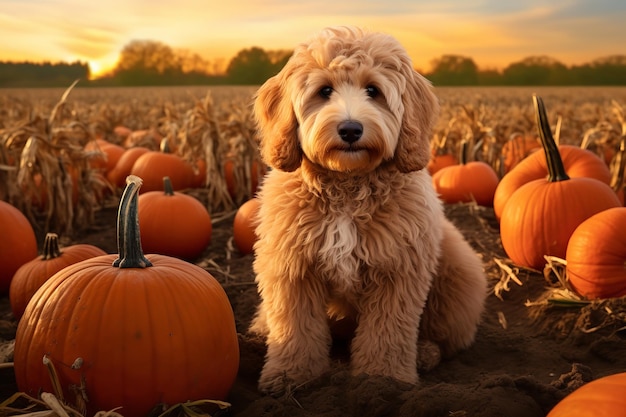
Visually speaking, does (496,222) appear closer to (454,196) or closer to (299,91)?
(454,196)

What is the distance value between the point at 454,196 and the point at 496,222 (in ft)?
2.54

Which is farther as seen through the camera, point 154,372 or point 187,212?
point 187,212

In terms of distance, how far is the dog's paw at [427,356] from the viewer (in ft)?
12.2

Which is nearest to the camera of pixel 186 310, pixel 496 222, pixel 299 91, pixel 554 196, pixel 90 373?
pixel 90 373

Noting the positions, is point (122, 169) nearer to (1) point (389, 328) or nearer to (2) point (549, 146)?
(2) point (549, 146)

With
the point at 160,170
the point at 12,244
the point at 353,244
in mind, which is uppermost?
the point at 353,244

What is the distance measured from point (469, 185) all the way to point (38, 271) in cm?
532

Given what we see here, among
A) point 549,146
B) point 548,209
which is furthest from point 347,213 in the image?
point 549,146

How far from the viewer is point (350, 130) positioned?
2963 mm

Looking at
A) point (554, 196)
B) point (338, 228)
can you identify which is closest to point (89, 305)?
point (338, 228)

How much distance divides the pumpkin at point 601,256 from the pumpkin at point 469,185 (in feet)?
10.4

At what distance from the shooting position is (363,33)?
333 cm

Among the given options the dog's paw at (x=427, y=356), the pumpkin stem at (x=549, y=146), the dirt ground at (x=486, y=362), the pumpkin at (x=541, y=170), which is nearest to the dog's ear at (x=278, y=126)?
the dirt ground at (x=486, y=362)

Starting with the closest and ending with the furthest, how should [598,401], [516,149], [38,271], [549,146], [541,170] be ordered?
[598,401] → [38,271] → [549,146] → [541,170] → [516,149]
